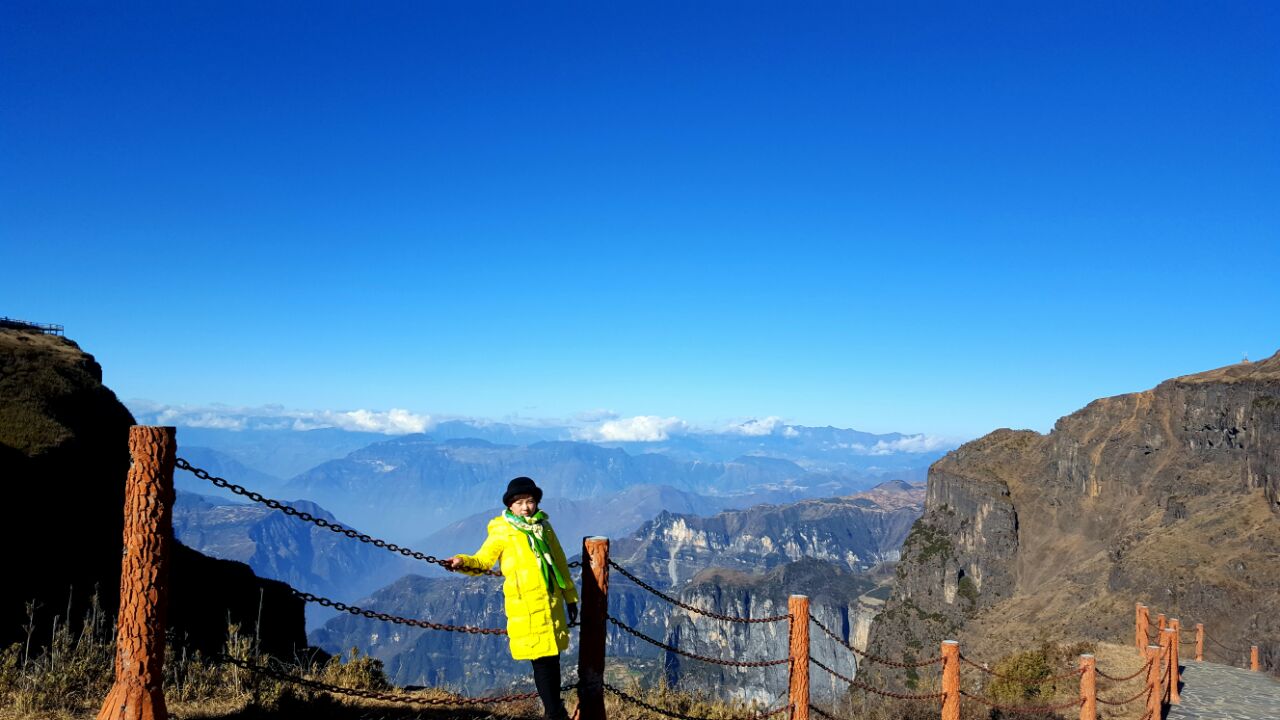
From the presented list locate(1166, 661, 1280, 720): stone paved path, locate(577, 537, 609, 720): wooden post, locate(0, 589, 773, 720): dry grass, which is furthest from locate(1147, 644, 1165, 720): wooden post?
locate(577, 537, 609, 720): wooden post

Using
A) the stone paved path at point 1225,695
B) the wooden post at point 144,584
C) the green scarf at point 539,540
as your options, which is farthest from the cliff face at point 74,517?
the stone paved path at point 1225,695

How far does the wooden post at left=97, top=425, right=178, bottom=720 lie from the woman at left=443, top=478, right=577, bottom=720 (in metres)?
1.77

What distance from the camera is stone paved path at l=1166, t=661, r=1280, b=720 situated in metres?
13.6

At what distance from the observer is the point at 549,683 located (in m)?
5.74

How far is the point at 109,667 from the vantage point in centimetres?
709

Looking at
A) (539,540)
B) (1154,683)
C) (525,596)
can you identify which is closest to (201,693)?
(525,596)

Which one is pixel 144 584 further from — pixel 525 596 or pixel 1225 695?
pixel 1225 695

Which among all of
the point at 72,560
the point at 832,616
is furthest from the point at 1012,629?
the point at 832,616

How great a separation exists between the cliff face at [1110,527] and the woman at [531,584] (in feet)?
123

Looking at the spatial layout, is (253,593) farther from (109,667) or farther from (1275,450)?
(1275,450)

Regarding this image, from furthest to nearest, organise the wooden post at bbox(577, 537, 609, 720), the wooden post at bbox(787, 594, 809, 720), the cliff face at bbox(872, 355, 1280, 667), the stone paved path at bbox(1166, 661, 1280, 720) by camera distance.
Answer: the cliff face at bbox(872, 355, 1280, 667) → the stone paved path at bbox(1166, 661, 1280, 720) → the wooden post at bbox(787, 594, 809, 720) → the wooden post at bbox(577, 537, 609, 720)

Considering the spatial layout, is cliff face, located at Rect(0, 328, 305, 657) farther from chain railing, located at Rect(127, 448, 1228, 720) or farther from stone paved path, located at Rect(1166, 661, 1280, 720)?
stone paved path, located at Rect(1166, 661, 1280, 720)

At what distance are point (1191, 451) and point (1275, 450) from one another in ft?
49.4

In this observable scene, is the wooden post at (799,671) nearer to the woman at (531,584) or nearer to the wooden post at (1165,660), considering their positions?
the woman at (531,584)
